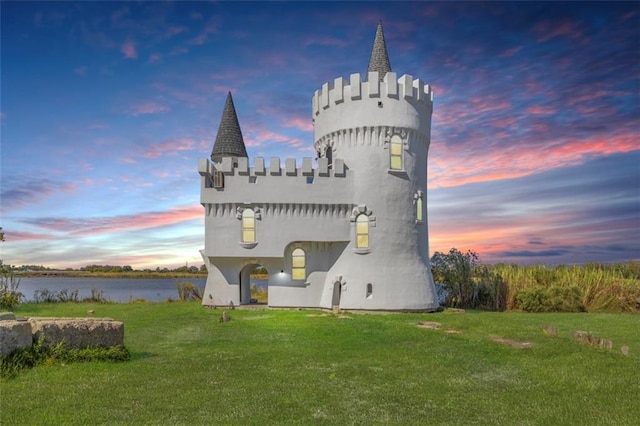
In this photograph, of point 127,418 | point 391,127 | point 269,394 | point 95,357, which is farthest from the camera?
point 391,127

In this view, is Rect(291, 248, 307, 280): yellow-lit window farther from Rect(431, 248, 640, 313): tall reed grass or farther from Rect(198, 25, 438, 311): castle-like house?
Rect(431, 248, 640, 313): tall reed grass

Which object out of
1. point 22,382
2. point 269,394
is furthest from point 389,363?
point 22,382

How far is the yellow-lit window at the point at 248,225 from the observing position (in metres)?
24.8

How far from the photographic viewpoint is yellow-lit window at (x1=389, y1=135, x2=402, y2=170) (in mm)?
24562

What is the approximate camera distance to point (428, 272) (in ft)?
81.9

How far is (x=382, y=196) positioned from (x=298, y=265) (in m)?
6.13

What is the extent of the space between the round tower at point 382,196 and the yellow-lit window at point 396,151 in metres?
0.06

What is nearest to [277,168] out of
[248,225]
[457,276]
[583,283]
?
[248,225]

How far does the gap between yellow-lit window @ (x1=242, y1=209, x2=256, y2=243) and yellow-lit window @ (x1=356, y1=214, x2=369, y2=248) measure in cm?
579

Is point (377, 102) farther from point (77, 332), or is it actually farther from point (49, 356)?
point (49, 356)

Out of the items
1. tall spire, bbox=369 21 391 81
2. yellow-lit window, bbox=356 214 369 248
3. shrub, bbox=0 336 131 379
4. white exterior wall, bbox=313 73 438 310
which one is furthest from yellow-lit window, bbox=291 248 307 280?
shrub, bbox=0 336 131 379

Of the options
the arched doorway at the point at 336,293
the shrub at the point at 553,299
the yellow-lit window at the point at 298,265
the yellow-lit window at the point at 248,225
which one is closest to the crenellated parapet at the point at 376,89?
the yellow-lit window at the point at 248,225

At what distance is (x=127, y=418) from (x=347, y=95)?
2056 centimetres

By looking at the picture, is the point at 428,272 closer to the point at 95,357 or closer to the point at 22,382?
the point at 95,357
